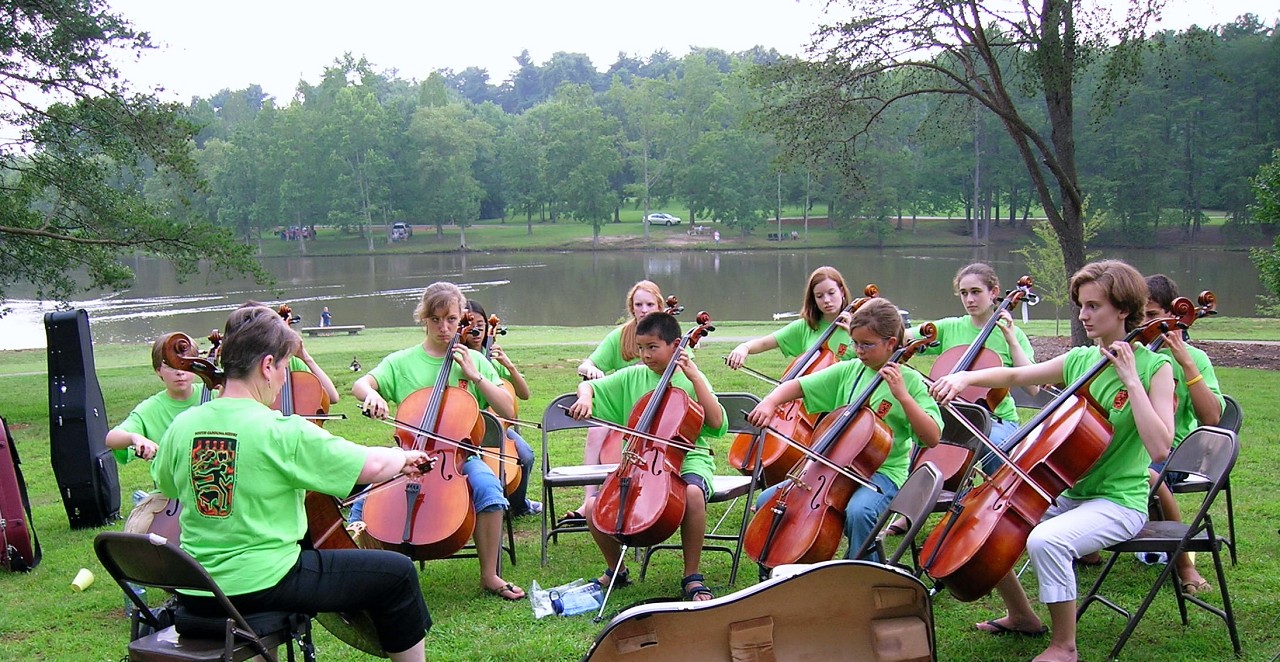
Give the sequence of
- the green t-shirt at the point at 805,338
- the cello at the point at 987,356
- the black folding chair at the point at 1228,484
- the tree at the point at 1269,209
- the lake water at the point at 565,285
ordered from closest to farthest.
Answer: the black folding chair at the point at 1228,484
the cello at the point at 987,356
the green t-shirt at the point at 805,338
the tree at the point at 1269,209
the lake water at the point at 565,285

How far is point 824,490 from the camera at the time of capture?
13.5 feet

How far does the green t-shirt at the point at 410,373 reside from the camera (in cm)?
510

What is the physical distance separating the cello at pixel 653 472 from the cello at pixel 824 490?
0.39 meters

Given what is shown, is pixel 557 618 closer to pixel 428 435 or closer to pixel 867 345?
pixel 428 435

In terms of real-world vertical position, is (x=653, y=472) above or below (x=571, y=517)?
above

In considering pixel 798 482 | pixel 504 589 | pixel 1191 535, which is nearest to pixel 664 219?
pixel 504 589

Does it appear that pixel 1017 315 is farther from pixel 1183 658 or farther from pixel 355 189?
pixel 355 189

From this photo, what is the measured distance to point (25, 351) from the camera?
20031 millimetres

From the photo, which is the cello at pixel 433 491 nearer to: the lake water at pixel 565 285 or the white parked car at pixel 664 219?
the lake water at pixel 565 285

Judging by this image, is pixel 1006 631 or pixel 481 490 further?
pixel 481 490

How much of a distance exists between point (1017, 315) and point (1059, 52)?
13.7 metres

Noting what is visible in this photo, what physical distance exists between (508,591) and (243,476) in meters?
2.02

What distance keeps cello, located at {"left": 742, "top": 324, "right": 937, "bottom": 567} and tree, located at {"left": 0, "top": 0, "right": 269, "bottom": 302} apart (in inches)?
364

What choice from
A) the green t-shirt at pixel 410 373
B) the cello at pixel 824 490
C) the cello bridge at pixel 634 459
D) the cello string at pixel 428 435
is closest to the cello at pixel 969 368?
the cello at pixel 824 490
